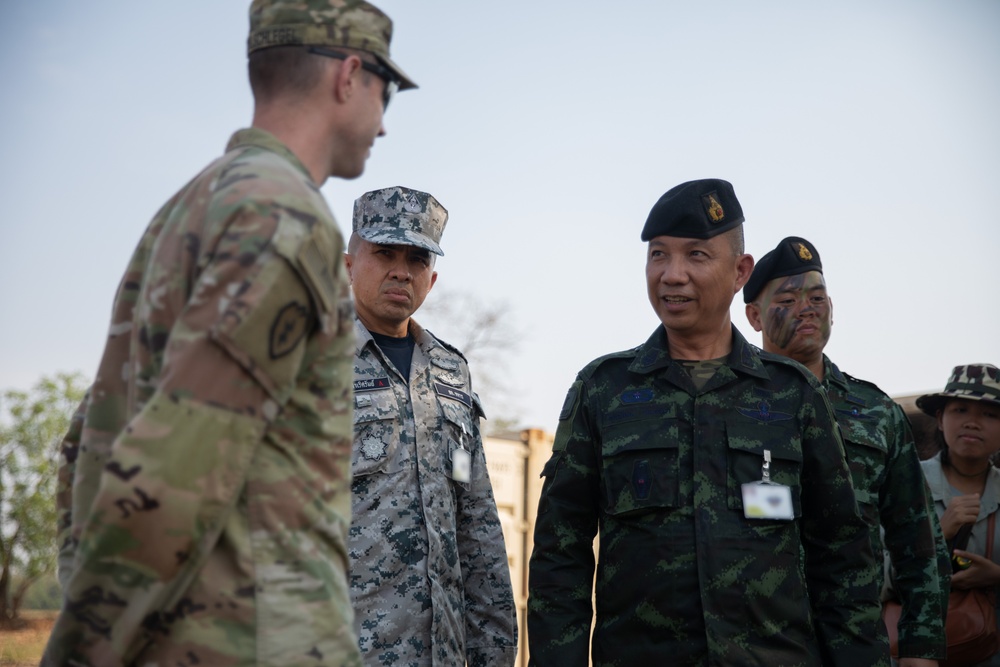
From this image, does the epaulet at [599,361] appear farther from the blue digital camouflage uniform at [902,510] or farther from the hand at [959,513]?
the hand at [959,513]

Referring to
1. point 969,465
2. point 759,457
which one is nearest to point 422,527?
point 759,457

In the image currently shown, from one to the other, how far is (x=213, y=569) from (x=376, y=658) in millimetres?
1722

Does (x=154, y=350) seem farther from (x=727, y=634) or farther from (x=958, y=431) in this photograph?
(x=958, y=431)

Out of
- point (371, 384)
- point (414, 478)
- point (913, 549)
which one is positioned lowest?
point (913, 549)

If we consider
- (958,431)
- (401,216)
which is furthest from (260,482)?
(958,431)

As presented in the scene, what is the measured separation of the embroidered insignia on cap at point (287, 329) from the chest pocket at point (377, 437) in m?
1.77

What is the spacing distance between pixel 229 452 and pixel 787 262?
11.2 feet

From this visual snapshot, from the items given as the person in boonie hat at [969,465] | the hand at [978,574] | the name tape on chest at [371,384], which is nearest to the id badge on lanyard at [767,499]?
the name tape on chest at [371,384]

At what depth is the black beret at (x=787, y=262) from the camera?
456 cm

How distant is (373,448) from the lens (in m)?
3.51

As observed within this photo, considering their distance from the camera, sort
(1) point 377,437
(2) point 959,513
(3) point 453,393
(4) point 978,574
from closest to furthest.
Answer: (1) point 377,437 → (3) point 453,393 → (4) point 978,574 → (2) point 959,513

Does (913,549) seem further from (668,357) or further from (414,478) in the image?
(414,478)

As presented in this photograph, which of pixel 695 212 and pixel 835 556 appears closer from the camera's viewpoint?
pixel 835 556

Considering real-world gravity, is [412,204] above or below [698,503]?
above
